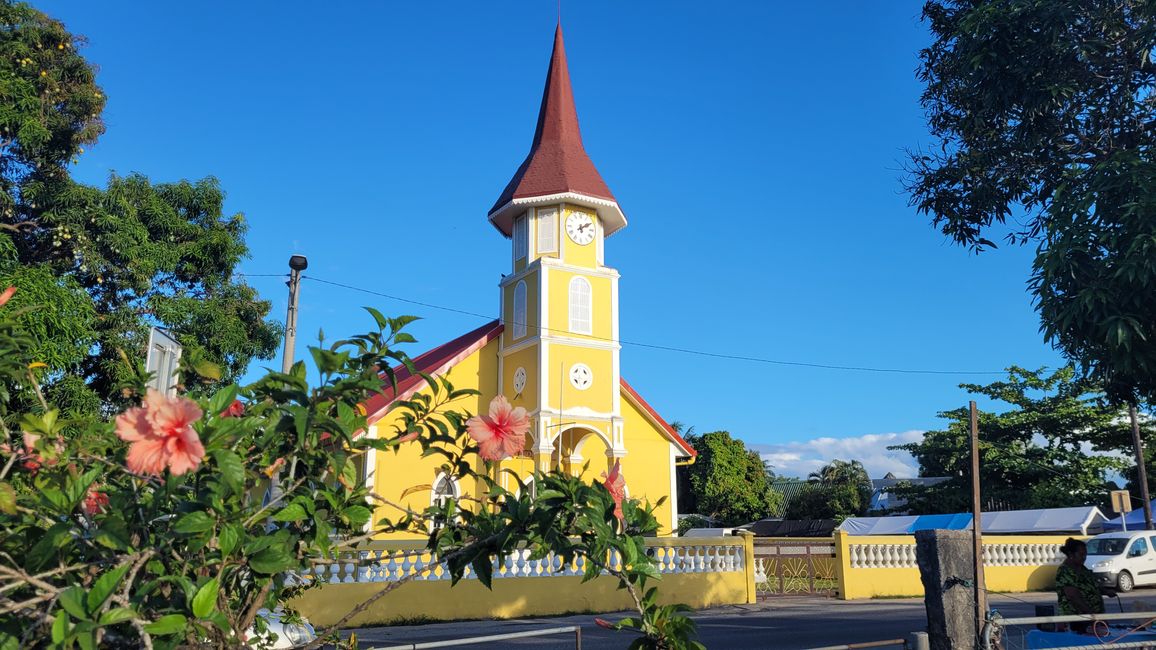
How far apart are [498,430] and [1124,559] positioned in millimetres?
24091

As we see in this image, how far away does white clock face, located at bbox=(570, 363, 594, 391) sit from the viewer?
2328 cm

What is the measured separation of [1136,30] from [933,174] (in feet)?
11.4

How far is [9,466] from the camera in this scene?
242cm

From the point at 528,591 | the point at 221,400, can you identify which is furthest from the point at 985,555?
the point at 221,400

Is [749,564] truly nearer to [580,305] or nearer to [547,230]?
[580,305]

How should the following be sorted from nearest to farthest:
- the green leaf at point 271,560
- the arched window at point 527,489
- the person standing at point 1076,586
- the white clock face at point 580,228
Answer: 1. the green leaf at point 271,560
2. the arched window at point 527,489
3. the person standing at point 1076,586
4. the white clock face at point 580,228

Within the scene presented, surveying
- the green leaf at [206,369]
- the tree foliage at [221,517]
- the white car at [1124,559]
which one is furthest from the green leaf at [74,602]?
the white car at [1124,559]

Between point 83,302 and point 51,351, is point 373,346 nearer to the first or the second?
point 51,351

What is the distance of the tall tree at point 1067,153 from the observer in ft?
33.5

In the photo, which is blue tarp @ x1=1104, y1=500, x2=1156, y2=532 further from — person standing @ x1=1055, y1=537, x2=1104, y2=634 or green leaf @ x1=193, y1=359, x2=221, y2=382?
green leaf @ x1=193, y1=359, x2=221, y2=382

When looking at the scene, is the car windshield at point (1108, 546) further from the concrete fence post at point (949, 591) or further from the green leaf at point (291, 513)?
the green leaf at point (291, 513)

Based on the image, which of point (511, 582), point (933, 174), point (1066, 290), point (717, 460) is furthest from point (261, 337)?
point (717, 460)

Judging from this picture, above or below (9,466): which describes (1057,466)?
above

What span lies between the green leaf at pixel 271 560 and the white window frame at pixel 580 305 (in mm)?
21406
